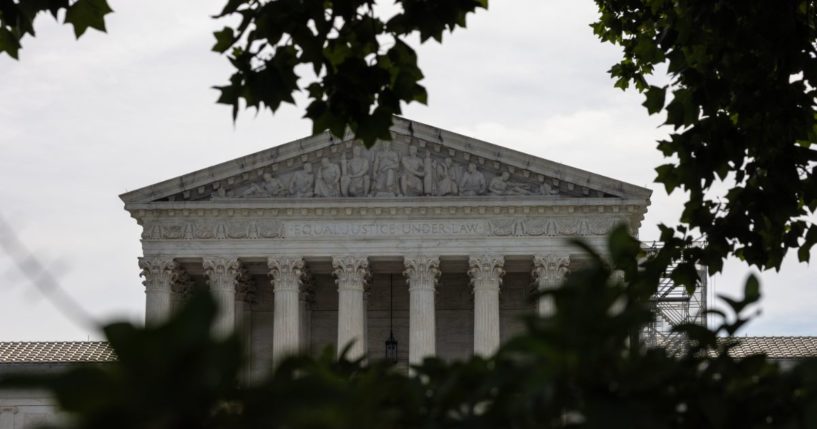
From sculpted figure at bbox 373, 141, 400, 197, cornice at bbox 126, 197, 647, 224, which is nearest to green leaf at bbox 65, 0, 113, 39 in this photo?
cornice at bbox 126, 197, 647, 224

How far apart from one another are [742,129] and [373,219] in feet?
126

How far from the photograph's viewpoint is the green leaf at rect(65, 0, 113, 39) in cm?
662

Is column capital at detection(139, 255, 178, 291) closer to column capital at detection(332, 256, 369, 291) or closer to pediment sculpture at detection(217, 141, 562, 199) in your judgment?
pediment sculpture at detection(217, 141, 562, 199)

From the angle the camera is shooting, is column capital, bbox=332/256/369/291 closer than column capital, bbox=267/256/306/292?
Yes

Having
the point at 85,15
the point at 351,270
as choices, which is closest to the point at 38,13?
the point at 85,15

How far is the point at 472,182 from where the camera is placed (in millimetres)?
46906

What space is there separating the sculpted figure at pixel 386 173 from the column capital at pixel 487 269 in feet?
12.8

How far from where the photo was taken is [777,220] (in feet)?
28.1

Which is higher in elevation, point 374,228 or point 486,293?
point 374,228

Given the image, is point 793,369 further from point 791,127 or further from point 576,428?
point 791,127

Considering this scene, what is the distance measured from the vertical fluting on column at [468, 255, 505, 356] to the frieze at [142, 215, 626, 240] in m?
1.02

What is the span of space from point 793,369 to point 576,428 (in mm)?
801

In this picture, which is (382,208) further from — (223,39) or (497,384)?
(497,384)

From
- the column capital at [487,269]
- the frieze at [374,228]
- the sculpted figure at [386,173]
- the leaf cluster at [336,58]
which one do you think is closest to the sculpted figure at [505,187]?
the frieze at [374,228]
